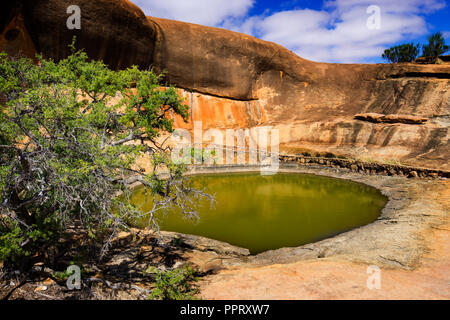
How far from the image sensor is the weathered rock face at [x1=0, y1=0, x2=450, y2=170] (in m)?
20.1

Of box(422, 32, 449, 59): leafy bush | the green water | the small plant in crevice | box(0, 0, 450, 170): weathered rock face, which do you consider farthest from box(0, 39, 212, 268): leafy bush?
box(422, 32, 449, 59): leafy bush

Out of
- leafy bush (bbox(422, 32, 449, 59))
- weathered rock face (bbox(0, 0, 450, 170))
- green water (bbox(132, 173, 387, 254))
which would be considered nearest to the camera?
green water (bbox(132, 173, 387, 254))

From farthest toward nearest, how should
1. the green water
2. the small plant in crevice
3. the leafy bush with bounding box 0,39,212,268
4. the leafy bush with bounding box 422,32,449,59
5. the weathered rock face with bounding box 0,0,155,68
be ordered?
1. the leafy bush with bounding box 422,32,449,59
2. the weathered rock face with bounding box 0,0,155,68
3. the green water
4. the small plant in crevice
5. the leafy bush with bounding box 0,39,212,268

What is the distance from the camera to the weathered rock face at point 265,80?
20125 millimetres

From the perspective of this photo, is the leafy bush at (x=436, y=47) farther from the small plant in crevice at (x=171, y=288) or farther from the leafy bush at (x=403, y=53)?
the small plant in crevice at (x=171, y=288)

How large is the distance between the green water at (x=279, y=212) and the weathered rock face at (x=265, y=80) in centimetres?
663

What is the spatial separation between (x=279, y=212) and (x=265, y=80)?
2379 cm

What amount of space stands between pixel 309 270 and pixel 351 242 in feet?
10.2

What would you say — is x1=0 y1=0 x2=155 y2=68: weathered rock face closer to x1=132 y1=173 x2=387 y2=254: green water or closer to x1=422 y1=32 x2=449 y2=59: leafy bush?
x1=132 y1=173 x2=387 y2=254: green water

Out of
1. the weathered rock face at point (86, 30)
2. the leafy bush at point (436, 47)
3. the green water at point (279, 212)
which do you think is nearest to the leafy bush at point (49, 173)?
the green water at point (279, 212)

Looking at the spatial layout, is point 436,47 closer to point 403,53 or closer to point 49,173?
point 403,53

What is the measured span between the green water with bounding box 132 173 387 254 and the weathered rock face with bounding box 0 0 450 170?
6633mm

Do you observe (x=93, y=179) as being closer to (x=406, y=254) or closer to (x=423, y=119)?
(x=406, y=254)

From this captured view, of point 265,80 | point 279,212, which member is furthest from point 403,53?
point 279,212
